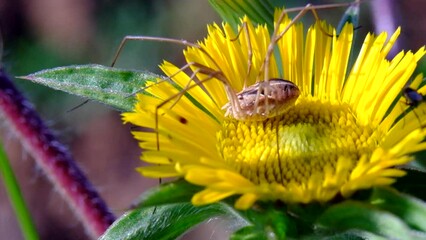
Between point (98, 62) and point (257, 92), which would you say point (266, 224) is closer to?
point (257, 92)

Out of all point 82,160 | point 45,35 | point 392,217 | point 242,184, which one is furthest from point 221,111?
point 45,35

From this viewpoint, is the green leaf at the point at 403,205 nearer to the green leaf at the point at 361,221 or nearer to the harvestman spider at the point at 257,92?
the green leaf at the point at 361,221

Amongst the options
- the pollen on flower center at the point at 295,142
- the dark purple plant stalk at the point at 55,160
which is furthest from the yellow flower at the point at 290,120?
the dark purple plant stalk at the point at 55,160

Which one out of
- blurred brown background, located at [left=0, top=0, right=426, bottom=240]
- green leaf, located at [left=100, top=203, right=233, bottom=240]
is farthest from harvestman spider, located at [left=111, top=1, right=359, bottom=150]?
blurred brown background, located at [left=0, top=0, right=426, bottom=240]

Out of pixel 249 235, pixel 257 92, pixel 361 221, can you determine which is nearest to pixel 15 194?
pixel 257 92

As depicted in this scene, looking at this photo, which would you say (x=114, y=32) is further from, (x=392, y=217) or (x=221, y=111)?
(x=392, y=217)

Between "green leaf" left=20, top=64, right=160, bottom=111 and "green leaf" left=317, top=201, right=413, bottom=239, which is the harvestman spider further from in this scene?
"green leaf" left=317, top=201, right=413, bottom=239
